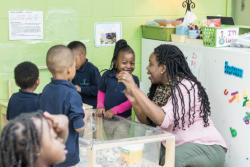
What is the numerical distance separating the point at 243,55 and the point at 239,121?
0.44 m

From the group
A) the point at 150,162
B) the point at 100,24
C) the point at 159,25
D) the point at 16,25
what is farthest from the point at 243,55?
the point at 16,25

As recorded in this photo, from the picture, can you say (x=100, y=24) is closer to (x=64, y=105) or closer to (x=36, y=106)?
(x=36, y=106)

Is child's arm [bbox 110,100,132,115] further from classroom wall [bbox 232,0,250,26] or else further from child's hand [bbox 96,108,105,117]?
classroom wall [bbox 232,0,250,26]

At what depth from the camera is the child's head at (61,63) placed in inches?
103

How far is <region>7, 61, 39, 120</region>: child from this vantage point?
9.53 feet

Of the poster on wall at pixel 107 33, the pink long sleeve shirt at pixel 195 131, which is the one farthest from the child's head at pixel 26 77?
the poster on wall at pixel 107 33

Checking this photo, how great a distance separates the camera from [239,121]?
3160mm

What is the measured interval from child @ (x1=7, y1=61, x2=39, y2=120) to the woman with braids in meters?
0.57

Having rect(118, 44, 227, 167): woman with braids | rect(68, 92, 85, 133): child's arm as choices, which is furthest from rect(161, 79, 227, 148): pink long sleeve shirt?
rect(68, 92, 85, 133): child's arm

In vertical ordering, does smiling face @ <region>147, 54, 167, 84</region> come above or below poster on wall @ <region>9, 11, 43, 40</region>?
Result: below

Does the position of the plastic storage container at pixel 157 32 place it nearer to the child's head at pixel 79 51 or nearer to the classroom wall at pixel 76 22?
the classroom wall at pixel 76 22

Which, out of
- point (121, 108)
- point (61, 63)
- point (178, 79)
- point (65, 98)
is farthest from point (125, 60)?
point (65, 98)

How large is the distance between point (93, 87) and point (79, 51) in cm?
31

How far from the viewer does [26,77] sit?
3023 mm
